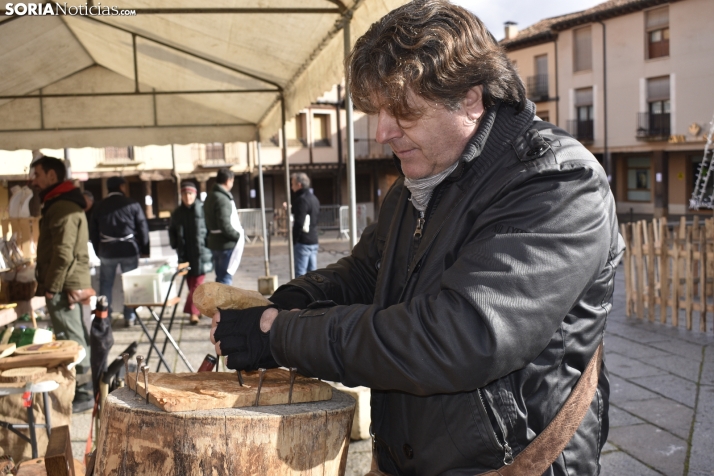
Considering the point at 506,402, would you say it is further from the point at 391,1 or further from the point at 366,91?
the point at 391,1

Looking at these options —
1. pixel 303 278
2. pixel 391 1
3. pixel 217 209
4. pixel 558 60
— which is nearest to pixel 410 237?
pixel 303 278

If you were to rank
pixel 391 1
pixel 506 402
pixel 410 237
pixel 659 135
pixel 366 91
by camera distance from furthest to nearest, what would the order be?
pixel 659 135, pixel 391 1, pixel 410 237, pixel 366 91, pixel 506 402

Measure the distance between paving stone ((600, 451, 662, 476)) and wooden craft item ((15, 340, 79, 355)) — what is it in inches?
119

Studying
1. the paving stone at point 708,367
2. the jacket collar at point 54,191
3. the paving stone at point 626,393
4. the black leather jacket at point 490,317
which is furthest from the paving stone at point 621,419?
the jacket collar at point 54,191

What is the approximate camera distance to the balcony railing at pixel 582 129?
36.1 meters

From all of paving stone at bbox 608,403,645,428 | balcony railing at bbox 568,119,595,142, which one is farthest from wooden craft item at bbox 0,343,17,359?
balcony railing at bbox 568,119,595,142

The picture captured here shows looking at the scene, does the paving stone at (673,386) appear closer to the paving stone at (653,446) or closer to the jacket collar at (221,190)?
the paving stone at (653,446)

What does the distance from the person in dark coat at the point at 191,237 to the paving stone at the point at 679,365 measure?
4.85 metres

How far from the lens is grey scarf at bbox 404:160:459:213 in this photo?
1.55 m

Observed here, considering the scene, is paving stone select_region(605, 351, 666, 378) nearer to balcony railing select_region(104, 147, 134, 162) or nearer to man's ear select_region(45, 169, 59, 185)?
man's ear select_region(45, 169, 59, 185)

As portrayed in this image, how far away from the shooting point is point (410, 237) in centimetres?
167

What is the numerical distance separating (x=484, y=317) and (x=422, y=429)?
0.36 metres

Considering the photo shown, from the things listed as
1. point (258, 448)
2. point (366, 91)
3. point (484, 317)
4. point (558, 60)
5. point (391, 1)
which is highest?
point (558, 60)

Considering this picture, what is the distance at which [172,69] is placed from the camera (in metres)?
6.76
